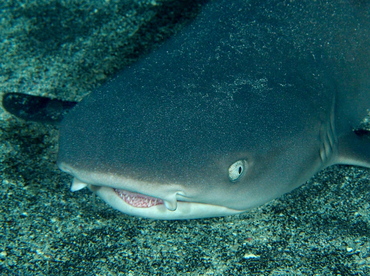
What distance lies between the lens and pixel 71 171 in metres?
2.00

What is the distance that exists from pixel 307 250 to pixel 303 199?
1.48 ft

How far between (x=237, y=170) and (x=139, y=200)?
1.82ft

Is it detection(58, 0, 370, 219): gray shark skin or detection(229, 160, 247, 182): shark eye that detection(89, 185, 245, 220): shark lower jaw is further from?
detection(229, 160, 247, 182): shark eye

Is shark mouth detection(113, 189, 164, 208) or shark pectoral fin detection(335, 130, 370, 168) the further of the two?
shark pectoral fin detection(335, 130, 370, 168)

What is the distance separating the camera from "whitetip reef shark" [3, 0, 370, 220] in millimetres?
1955

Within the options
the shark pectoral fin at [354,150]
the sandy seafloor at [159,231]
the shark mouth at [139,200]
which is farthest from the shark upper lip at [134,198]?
the shark pectoral fin at [354,150]

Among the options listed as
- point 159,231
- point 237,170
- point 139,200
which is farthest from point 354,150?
point 139,200

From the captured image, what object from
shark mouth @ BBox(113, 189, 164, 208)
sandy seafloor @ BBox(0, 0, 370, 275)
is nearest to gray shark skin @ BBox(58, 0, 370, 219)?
shark mouth @ BBox(113, 189, 164, 208)

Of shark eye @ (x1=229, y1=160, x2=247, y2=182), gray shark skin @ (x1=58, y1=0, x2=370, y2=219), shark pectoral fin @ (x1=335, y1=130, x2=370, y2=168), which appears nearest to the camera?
gray shark skin @ (x1=58, y1=0, x2=370, y2=219)

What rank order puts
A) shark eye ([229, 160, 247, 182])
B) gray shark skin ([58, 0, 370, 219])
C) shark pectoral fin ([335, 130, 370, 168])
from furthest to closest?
shark pectoral fin ([335, 130, 370, 168])
shark eye ([229, 160, 247, 182])
gray shark skin ([58, 0, 370, 219])

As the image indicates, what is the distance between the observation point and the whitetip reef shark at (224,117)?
6.41ft

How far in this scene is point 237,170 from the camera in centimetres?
210

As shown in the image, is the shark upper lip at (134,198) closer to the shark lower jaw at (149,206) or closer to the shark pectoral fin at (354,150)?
the shark lower jaw at (149,206)

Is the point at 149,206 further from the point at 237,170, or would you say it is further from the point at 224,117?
the point at 224,117
